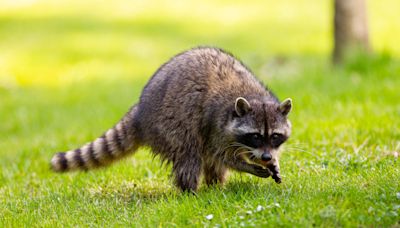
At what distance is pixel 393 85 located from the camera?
10.5 m

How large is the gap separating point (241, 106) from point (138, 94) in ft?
24.2

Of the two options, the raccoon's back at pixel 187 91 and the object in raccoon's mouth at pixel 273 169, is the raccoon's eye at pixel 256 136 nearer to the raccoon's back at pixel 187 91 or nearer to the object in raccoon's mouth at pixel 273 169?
the object in raccoon's mouth at pixel 273 169

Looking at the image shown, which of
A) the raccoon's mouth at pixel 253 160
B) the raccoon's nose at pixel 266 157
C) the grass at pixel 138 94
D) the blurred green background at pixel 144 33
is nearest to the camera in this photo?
the grass at pixel 138 94

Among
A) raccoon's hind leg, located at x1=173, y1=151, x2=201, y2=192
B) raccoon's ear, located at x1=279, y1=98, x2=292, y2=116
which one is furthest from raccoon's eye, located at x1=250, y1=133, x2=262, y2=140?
raccoon's hind leg, located at x1=173, y1=151, x2=201, y2=192

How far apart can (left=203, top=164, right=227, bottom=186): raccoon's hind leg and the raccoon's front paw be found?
1.44 ft

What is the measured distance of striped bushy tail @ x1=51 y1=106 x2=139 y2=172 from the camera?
698cm

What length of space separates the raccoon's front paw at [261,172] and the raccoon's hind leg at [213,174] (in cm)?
44

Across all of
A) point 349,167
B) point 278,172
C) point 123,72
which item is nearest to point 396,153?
point 349,167

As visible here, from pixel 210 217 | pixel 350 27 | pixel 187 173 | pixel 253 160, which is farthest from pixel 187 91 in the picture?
pixel 350 27

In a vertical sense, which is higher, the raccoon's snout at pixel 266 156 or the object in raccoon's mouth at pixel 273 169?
the raccoon's snout at pixel 266 156

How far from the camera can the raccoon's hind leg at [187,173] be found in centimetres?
648

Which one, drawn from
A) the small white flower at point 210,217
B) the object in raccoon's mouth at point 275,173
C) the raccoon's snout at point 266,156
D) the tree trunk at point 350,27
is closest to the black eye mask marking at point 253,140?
the raccoon's snout at point 266,156

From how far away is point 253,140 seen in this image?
20.8 ft

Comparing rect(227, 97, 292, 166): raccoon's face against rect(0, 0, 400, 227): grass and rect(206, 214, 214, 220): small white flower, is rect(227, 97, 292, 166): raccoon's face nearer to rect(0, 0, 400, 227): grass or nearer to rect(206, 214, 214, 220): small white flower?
rect(0, 0, 400, 227): grass
